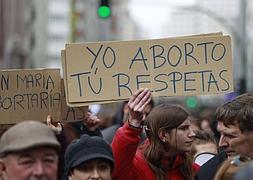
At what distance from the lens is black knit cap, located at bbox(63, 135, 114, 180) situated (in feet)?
15.0

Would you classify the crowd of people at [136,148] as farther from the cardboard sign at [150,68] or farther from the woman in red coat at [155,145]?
the cardboard sign at [150,68]

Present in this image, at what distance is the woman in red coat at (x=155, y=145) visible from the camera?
5059 millimetres

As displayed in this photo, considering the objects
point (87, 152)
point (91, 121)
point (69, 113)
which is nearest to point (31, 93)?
point (69, 113)

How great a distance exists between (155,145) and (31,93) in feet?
3.88

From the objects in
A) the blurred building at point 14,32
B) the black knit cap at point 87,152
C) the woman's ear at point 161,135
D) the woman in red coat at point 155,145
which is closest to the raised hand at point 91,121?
the woman in red coat at point 155,145

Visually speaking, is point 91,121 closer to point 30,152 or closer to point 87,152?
point 87,152

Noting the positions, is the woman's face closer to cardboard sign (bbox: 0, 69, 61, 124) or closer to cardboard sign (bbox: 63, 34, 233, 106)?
cardboard sign (bbox: 63, 34, 233, 106)

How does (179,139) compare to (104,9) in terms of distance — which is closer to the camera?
(179,139)

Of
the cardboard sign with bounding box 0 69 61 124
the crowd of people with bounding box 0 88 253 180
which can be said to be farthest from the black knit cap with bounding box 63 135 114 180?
the cardboard sign with bounding box 0 69 61 124

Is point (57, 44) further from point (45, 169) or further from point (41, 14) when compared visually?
point (45, 169)

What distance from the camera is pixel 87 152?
461 cm

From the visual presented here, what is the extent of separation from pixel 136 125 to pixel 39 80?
1349mm

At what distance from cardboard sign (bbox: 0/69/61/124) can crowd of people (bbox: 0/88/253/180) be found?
18 centimetres

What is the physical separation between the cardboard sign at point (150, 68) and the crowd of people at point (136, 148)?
191mm
